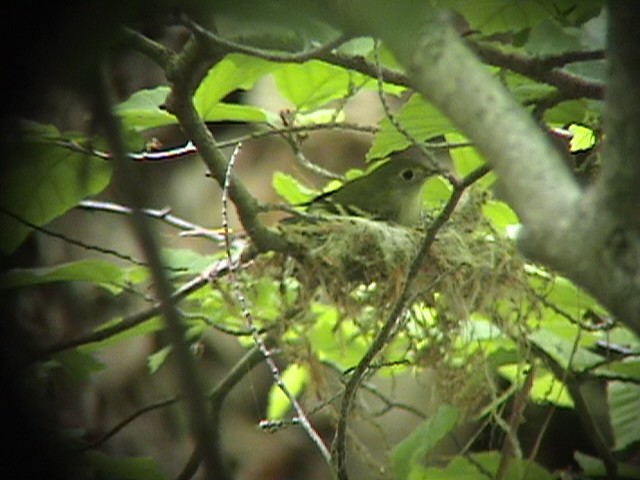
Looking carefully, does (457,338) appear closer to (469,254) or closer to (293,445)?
(469,254)

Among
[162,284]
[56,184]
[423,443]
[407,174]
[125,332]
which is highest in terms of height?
[407,174]

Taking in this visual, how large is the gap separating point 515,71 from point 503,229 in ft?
2.65

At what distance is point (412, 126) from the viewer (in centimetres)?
141

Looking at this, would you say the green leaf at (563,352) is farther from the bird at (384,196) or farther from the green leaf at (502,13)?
the green leaf at (502,13)

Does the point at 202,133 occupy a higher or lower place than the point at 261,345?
higher

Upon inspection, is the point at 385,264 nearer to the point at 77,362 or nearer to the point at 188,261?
the point at 188,261

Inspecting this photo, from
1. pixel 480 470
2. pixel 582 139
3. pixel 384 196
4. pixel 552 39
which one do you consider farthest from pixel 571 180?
pixel 384 196

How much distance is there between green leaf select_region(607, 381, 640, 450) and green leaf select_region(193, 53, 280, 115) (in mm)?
882

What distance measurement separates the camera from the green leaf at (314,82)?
1.51m

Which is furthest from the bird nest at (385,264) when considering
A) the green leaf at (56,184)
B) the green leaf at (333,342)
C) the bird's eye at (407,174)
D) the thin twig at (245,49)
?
the thin twig at (245,49)

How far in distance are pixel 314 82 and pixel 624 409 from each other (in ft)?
→ 2.72

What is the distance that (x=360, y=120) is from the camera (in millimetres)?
3965

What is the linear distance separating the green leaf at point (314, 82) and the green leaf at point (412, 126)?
11 cm

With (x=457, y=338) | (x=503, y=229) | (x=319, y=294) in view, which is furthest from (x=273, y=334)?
(x=503, y=229)
